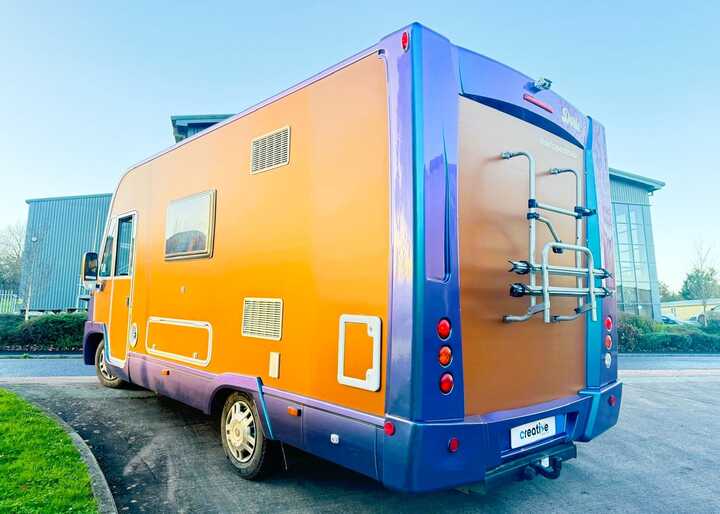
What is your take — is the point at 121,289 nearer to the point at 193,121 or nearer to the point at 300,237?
the point at 300,237

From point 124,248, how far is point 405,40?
458 cm

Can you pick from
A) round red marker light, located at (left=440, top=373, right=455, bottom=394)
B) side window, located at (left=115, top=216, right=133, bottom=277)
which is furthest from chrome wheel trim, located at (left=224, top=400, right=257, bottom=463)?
side window, located at (left=115, top=216, right=133, bottom=277)

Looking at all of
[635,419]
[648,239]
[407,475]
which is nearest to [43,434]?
[407,475]

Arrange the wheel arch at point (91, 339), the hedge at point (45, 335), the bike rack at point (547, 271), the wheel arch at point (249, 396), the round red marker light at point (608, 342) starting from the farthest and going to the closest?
the hedge at point (45, 335), the wheel arch at point (91, 339), the round red marker light at point (608, 342), the wheel arch at point (249, 396), the bike rack at point (547, 271)

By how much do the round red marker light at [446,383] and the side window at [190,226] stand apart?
256 cm

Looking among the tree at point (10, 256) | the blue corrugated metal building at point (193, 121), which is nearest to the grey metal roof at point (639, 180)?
the blue corrugated metal building at point (193, 121)

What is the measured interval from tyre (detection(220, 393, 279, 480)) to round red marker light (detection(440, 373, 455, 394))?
5.24 ft

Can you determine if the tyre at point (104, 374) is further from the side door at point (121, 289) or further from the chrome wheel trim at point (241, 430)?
the chrome wheel trim at point (241, 430)

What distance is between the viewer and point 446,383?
8.18 ft

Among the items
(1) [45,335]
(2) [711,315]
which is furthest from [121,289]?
(2) [711,315]

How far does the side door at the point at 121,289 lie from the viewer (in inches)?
218

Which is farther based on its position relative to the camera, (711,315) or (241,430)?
(711,315)

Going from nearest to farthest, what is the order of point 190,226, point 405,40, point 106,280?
point 405,40 < point 190,226 < point 106,280

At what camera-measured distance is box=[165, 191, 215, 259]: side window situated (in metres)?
4.24
